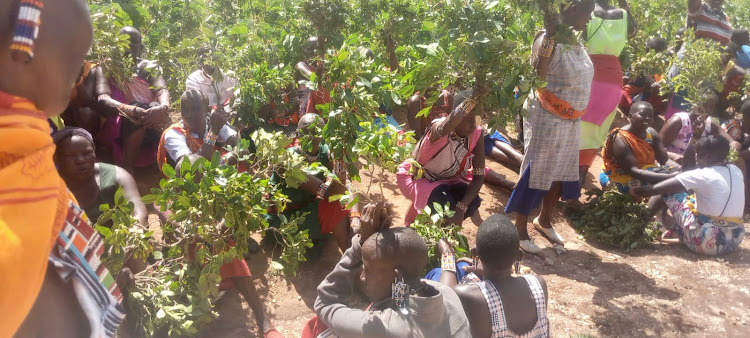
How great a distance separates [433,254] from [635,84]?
19.6ft

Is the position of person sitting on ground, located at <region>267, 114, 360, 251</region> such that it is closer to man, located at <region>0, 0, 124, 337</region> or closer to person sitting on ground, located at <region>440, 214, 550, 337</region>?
person sitting on ground, located at <region>440, 214, 550, 337</region>

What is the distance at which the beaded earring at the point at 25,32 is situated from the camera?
1.13m

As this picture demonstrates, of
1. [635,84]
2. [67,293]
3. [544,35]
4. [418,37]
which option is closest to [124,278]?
[67,293]

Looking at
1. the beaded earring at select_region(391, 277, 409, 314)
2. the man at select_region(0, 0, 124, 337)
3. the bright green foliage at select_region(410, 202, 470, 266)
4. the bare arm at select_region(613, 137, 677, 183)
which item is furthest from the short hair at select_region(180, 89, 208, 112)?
the bare arm at select_region(613, 137, 677, 183)

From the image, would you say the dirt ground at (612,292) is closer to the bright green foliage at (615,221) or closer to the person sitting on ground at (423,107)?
the bright green foliage at (615,221)

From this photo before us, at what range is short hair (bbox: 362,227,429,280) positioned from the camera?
8.82ft

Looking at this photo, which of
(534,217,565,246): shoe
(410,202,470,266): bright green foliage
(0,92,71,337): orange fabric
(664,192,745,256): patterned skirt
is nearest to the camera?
(0,92,71,337): orange fabric

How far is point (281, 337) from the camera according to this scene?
157 inches

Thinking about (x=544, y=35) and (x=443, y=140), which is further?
(x=443, y=140)

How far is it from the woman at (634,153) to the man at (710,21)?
3.06 meters

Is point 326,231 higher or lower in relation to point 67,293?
lower

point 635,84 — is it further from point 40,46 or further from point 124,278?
point 40,46

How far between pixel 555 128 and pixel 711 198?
1566 millimetres

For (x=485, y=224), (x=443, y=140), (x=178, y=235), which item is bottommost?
(x=178, y=235)
